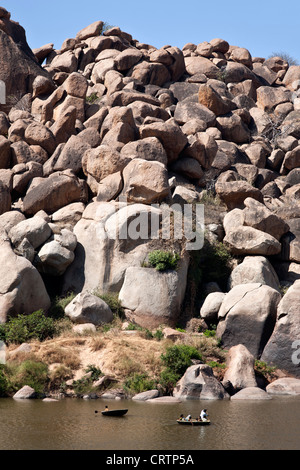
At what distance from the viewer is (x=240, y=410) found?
16688 mm

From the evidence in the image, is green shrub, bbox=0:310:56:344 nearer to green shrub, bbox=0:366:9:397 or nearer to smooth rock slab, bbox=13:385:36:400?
green shrub, bbox=0:366:9:397

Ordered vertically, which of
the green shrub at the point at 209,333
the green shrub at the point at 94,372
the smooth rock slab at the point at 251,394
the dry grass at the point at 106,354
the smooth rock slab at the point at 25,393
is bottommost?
the smooth rock slab at the point at 25,393

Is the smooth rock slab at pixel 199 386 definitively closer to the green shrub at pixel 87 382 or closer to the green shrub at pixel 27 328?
the green shrub at pixel 87 382

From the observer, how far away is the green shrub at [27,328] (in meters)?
21.8

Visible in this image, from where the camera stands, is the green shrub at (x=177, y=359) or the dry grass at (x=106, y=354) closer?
the green shrub at (x=177, y=359)

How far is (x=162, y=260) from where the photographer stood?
25.4 meters

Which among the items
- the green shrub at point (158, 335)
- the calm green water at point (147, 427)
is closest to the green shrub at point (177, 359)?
the calm green water at point (147, 427)

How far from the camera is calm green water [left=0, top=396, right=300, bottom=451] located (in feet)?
41.8

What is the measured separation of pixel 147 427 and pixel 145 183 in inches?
603

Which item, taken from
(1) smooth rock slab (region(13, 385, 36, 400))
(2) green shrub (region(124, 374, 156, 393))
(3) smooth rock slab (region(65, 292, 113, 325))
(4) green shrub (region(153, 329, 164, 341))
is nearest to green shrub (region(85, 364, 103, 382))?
(2) green shrub (region(124, 374, 156, 393))

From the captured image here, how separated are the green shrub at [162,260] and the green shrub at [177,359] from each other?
17.6 ft

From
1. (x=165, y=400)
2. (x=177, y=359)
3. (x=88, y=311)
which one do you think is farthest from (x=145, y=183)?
(x=165, y=400)

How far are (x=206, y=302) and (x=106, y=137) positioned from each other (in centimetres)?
1423

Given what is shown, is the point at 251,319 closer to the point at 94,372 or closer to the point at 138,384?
the point at 138,384
